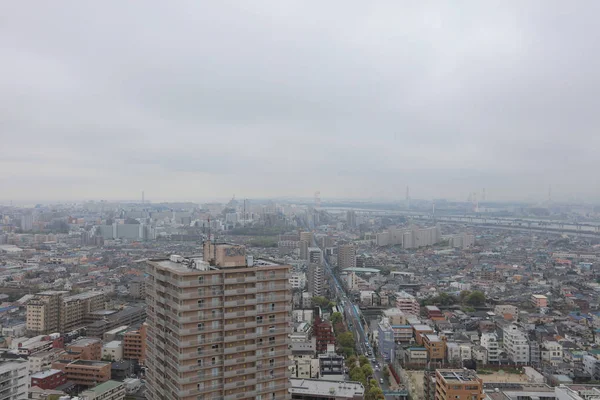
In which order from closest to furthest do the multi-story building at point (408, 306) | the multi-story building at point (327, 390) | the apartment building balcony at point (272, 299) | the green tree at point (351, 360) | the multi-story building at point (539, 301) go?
the apartment building balcony at point (272, 299) → the multi-story building at point (327, 390) → the green tree at point (351, 360) → the multi-story building at point (408, 306) → the multi-story building at point (539, 301)

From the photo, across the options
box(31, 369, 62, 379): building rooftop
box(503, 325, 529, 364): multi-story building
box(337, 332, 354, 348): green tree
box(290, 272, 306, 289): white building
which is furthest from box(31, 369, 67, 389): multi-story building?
box(290, 272, 306, 289): white building

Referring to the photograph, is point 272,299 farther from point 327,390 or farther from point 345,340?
point 345,340

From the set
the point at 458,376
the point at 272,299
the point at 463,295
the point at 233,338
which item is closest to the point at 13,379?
the point at 233,338

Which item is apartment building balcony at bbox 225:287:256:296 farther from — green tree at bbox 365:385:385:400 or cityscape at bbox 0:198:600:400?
green tree at bbox 365:385:385:400

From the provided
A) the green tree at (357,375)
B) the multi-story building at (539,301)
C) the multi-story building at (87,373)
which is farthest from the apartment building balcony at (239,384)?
the multi-story building at (539,301)

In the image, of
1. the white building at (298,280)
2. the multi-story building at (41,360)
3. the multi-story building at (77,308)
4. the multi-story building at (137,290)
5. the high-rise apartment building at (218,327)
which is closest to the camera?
the high-rise apartment building at (218,327)

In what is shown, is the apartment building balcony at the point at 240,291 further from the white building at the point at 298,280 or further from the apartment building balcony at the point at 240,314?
the white building at the point at 298,280
